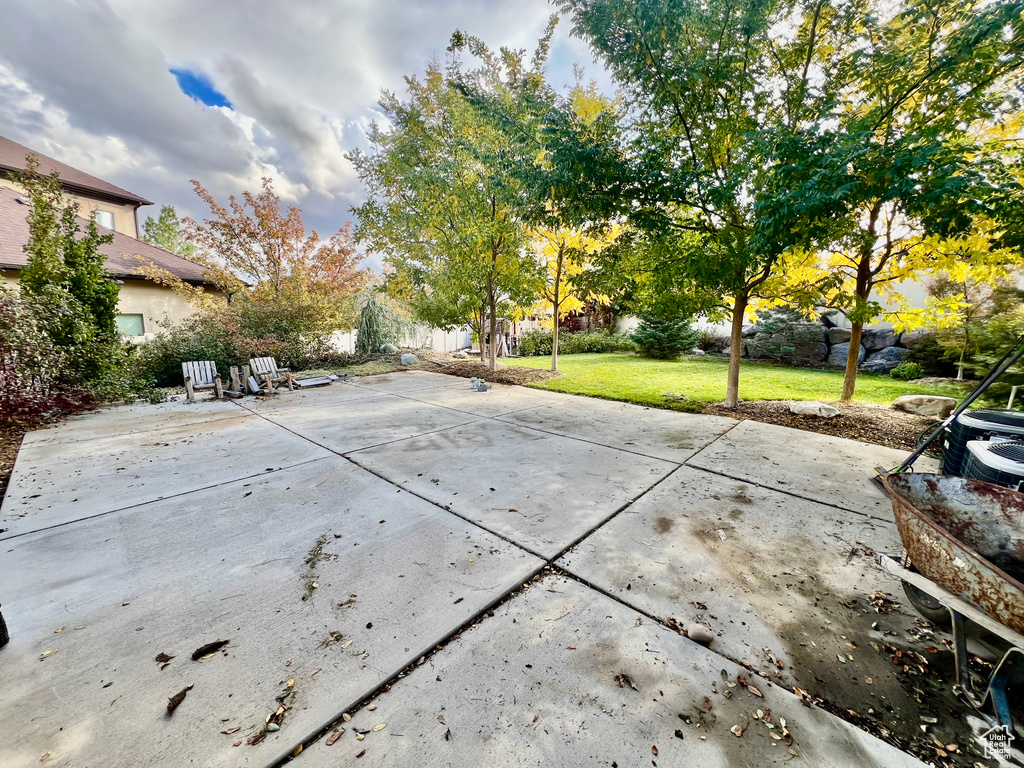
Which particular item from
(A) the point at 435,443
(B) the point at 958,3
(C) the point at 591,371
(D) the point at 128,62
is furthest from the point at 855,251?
(D) the point at 128,62

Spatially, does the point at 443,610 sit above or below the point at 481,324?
below

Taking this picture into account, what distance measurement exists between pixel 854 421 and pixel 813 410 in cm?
46

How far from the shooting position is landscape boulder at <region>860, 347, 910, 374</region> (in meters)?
9.34

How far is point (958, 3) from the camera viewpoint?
11.5 feet

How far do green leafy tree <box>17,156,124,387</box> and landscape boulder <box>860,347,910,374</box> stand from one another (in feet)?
53.2

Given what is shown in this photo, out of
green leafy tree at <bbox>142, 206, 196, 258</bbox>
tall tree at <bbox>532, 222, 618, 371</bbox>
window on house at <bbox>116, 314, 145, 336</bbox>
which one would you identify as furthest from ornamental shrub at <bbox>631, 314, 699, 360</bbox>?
green leafy tree at <bbox>142, 206, 196, 258</bbox>

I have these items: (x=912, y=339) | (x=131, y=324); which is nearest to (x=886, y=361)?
(x=912, y=339)

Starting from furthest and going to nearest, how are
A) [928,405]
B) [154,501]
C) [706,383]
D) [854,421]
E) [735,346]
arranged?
[706,383]
[735,346]
[928,405]
[854,421]
[154,501]

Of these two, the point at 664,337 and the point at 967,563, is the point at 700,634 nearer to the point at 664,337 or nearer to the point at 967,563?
the point at 967,563

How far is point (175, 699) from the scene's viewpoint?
4.61 feet

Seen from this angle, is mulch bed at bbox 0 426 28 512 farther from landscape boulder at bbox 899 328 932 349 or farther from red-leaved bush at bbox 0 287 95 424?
landscape boulder at bbox 899 328 932 349

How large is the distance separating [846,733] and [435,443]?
3.82m

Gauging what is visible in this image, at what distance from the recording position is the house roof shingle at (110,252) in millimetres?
9555

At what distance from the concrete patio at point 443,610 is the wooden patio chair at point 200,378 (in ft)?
10.9
